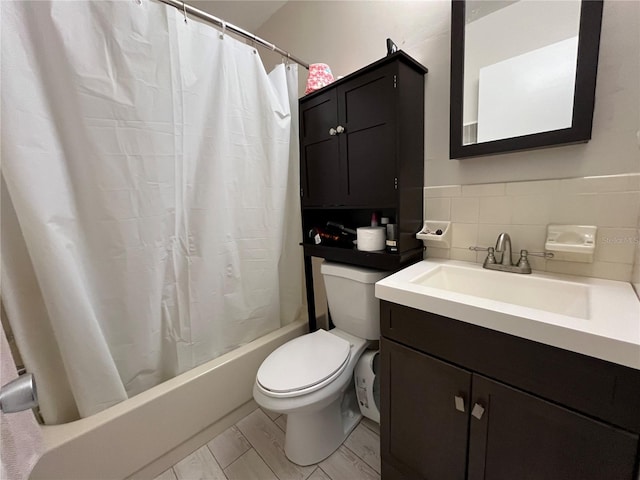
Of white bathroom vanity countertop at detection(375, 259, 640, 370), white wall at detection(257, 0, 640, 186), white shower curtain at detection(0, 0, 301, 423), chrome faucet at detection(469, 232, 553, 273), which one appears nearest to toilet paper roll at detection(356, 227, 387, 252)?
white bathroom vanity countertop at detection(375, 259, 640, 370)

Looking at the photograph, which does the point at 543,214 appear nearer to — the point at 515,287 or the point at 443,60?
the point at 515,287

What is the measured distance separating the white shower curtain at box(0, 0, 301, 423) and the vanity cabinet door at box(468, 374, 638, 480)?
111 centimetres

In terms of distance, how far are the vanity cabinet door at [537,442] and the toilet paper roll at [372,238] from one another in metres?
0.60

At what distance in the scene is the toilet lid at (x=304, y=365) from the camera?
1.00 m

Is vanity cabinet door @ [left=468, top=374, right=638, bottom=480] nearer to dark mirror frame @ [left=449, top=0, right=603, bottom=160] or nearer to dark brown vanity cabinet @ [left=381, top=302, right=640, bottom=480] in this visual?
dark brown vanity cabinet @ [left=381, top=302, right=640, bottom=480]

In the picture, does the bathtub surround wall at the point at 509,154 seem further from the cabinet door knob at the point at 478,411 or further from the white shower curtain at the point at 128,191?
the cabinet door knob at the point at 478,411

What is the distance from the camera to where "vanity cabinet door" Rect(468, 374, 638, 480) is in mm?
557

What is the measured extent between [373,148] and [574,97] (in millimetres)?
636

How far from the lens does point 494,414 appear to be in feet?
2.30

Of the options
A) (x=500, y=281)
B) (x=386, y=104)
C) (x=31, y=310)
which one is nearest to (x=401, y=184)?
(x=386, y=104)

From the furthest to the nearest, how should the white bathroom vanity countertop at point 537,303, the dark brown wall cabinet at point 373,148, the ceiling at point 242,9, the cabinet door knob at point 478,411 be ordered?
the ceiling at point 242,9 < the dark brown wall cabinet at point 373,148 < the cabinet door knob at point 478,411 < the white bathroom vanity countertop at point 537,303

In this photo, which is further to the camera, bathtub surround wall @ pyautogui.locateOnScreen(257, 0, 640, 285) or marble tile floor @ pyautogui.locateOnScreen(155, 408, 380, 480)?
marble tile floor @ pyautogui.locateOnScreen(155, 408, 380, 480)

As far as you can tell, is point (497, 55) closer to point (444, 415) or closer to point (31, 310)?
point (444, 415)

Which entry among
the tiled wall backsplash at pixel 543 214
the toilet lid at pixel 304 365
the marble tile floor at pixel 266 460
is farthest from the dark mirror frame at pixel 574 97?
the marble tile floor at pixel 266 460
